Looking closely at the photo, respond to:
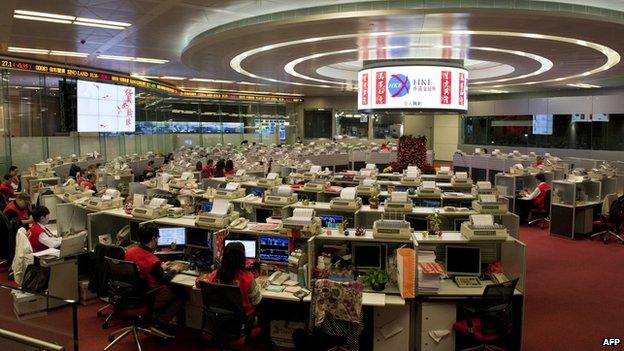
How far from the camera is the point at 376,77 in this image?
45.5ft

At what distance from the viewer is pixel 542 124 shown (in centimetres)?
2239

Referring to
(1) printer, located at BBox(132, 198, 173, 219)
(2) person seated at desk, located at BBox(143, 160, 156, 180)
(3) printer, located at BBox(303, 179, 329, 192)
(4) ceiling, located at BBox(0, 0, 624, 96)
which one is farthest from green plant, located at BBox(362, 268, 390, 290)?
(2) person seated at desk, located at BBox(143, 160, 156, 180)

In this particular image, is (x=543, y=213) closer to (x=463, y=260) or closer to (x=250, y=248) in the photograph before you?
(x=463, y=260)

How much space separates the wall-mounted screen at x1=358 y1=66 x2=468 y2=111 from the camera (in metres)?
13.5

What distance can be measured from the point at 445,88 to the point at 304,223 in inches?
360

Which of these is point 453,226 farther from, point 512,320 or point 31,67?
point 31,67

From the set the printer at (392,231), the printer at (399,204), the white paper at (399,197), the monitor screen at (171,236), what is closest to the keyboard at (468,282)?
the printer at (392,231)

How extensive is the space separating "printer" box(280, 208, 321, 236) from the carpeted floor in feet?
4.74

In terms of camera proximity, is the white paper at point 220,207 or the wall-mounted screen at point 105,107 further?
the wall-mounted screen at point 105,107

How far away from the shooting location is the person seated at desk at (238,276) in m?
4.93

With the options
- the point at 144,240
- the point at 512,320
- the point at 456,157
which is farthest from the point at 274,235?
the point at 456,157

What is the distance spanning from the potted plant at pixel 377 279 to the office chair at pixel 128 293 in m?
2.46

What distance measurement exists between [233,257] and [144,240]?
1429 mm

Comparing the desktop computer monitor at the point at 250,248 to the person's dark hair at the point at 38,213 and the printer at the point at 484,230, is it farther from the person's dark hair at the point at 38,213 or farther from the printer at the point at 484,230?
the person's dark hair at the point at 38,213
